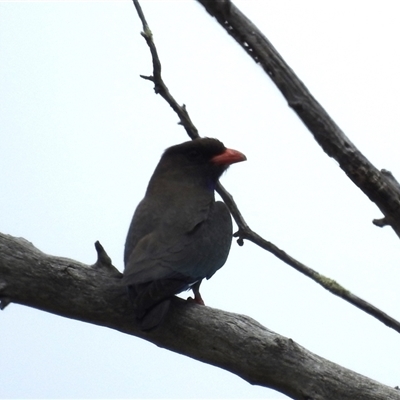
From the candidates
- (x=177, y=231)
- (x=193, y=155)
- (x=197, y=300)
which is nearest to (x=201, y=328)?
(x=197, y=300)

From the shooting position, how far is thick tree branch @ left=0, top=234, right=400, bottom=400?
14.6 ft

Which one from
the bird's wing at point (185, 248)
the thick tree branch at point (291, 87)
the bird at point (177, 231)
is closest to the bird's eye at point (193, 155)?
the bird at point (177, 231)

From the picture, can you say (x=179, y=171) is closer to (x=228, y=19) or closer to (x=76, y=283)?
(x=76, y=283)

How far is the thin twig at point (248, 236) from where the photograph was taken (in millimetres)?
3646

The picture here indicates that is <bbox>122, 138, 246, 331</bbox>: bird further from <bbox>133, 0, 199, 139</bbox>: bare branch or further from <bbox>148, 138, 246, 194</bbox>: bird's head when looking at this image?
<bbox>133, 0, 199, 139</bbox>: bare branch

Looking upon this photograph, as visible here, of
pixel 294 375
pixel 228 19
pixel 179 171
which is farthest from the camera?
pixel 179 171

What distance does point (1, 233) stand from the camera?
15.1 feet

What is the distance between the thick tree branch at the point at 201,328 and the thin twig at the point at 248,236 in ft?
1.61

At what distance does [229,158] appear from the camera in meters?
6.15

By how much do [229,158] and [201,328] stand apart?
1.85 m

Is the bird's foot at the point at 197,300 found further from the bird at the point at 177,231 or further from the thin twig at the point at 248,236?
the thin twig at the point at 248,236

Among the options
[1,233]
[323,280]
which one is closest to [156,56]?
[1,233]

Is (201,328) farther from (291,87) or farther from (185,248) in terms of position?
(291,87)

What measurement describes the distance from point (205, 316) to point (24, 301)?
3.01 ft
